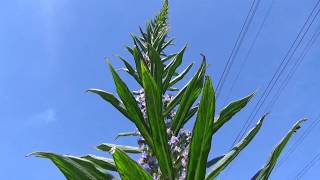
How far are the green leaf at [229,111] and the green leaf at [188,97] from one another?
0.25m

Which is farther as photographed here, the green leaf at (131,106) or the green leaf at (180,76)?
the green leaf at (180,76)

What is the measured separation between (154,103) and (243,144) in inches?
27.6

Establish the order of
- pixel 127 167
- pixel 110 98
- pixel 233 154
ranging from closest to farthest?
pixel 127 167, pixel 233 154, pixel 110 98

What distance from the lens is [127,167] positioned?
7.78 feet

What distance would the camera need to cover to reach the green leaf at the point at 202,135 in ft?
7.99

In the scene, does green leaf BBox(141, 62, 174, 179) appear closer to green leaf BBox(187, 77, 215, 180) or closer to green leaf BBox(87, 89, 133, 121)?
green leaf BBox(187, 77, 215, 180)

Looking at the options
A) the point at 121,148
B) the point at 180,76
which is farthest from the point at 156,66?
the point at 180,76

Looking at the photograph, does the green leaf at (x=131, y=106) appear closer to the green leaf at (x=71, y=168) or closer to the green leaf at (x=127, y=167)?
the green leaf at (x=71, y=168)

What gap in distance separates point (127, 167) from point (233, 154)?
81 cm

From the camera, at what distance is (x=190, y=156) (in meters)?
2.56

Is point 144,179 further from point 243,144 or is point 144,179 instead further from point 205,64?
point 205,64

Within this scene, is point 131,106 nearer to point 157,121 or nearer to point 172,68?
Answer: point 157,121

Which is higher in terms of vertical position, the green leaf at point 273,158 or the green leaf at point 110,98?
the green leaf at point 110,98

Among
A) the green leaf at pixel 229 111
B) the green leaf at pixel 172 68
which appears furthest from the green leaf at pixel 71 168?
the green leaf at pixel 172 68
